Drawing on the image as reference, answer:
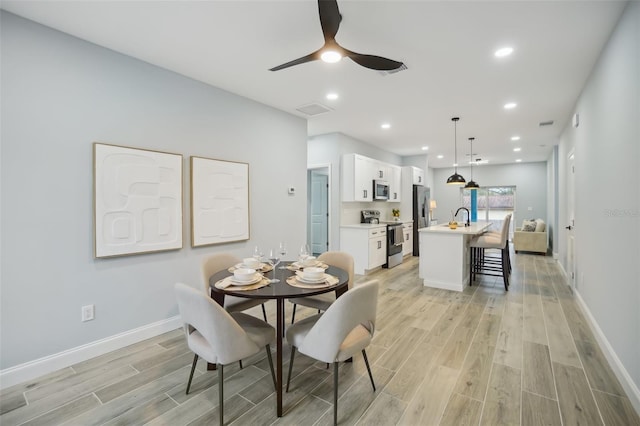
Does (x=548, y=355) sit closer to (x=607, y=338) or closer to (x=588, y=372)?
(x=588, y=372)

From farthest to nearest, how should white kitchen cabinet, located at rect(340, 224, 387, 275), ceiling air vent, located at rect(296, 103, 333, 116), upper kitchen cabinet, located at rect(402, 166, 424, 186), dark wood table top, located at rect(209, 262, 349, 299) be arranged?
1. upper kitchen cabinet, located at rect(402, 166, 424, 186)
2. white kitchen cabinet, located at rect(340, 224, 387, 275)
3. ceiling air vent, located at rect(296, 103, 333, 116)
4. dark wood table top, located at rect(209, 262, 349, 299)

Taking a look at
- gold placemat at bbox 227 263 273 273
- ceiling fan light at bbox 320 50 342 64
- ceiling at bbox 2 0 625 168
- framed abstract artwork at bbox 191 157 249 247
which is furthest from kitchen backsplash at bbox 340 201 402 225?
ceiling fan light at bbox 320 50 342 64

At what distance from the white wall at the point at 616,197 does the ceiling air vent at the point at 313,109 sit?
2.90 m

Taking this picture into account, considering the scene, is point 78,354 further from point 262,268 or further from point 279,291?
point 279,291

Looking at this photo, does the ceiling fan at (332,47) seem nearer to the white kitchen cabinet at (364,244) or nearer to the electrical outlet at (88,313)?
the electrical outlet at (88,313)

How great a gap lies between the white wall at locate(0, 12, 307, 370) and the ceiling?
0.22 meters

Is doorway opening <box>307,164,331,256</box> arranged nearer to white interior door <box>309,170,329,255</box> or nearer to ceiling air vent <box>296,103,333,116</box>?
white interior door <box>309,170,329,255</box>

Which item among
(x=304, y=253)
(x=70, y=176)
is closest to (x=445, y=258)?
(x=304, y=253)

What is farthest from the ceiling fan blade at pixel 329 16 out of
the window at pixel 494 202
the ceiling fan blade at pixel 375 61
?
the window at pixel 494 202

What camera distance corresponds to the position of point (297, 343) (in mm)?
1877

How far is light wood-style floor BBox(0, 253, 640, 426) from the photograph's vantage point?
71.2 inches

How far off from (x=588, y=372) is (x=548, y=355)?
29 centimetres

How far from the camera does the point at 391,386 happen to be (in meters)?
2.10

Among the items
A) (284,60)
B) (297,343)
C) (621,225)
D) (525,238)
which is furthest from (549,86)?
(525,238)
